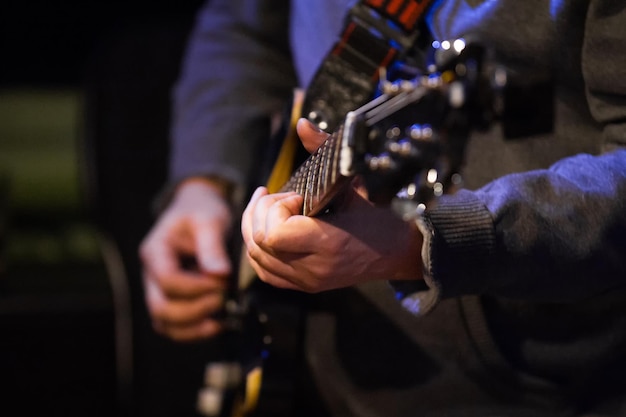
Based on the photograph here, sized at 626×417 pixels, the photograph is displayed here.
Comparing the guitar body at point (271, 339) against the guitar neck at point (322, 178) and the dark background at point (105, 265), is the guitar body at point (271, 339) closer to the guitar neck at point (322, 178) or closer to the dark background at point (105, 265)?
the guitar neck at point (322, 178)

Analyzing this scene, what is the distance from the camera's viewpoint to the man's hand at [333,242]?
650 mm

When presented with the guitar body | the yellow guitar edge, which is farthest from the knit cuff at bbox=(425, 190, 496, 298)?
the yellow guitar edge

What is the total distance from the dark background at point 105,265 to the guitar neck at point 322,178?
1.10 meters

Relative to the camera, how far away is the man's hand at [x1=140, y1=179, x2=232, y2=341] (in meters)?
1.15

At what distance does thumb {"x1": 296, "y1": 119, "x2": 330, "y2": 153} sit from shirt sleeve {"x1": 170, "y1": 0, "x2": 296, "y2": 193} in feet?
1.49

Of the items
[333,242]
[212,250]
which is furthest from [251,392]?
[333,242]

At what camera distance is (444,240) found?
660 millimetres

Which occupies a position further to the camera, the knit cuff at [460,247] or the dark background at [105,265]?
the dark background at [105,265]

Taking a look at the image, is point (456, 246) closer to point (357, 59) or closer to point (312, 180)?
point (312, 180)

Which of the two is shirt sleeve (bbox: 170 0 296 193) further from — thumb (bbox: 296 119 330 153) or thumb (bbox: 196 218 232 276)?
thumb (bbox: 296 119 330 153)

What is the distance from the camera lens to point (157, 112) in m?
1.98

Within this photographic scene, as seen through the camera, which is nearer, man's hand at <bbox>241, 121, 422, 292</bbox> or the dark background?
man's hand at <bbox>241, 121, 422, 292</bbox>

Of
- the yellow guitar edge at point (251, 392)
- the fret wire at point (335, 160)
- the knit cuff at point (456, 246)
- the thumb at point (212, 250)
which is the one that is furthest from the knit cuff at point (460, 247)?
the thumb at point (212, 250)

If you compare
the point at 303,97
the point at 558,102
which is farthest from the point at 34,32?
the point at 558,102
